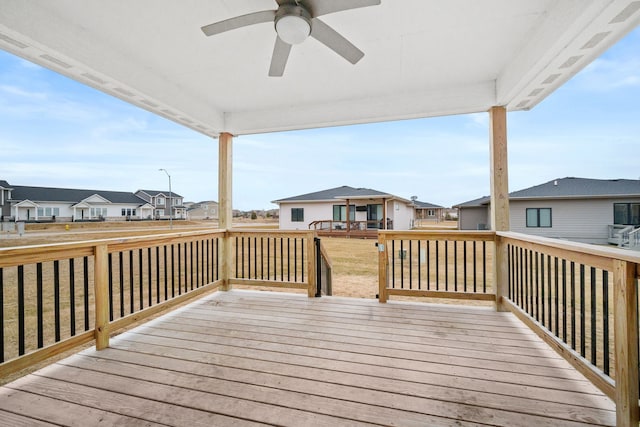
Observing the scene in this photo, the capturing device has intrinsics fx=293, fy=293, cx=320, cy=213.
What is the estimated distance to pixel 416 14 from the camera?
88.1 inches

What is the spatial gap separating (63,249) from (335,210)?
1461cm

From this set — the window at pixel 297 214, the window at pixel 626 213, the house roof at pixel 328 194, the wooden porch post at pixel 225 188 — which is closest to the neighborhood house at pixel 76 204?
the wooden porch post at pixel 225 188

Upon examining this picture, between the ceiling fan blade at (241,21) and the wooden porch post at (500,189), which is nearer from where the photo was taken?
the ceiling fan blade at (241,21)

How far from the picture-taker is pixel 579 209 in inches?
465

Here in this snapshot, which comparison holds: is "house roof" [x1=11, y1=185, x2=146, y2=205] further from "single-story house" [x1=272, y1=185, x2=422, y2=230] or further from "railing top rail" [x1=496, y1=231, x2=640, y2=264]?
"single-story house" [x1=272, y1=185, x2=422, y2=230]

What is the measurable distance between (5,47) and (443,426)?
3832mm

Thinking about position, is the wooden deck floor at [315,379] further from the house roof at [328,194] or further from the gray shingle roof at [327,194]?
the gray shingle roof at [327,194]

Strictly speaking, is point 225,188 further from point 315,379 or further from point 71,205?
point 315,379

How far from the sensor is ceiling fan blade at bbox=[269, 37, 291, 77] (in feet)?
7.36

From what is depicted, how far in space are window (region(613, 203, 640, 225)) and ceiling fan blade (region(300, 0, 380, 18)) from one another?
1391 cm

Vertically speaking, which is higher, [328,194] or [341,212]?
[328,194]

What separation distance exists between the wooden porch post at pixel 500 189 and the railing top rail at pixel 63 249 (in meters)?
3.74

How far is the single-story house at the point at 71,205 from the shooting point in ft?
6.98

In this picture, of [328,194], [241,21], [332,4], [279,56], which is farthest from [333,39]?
[328,194]
